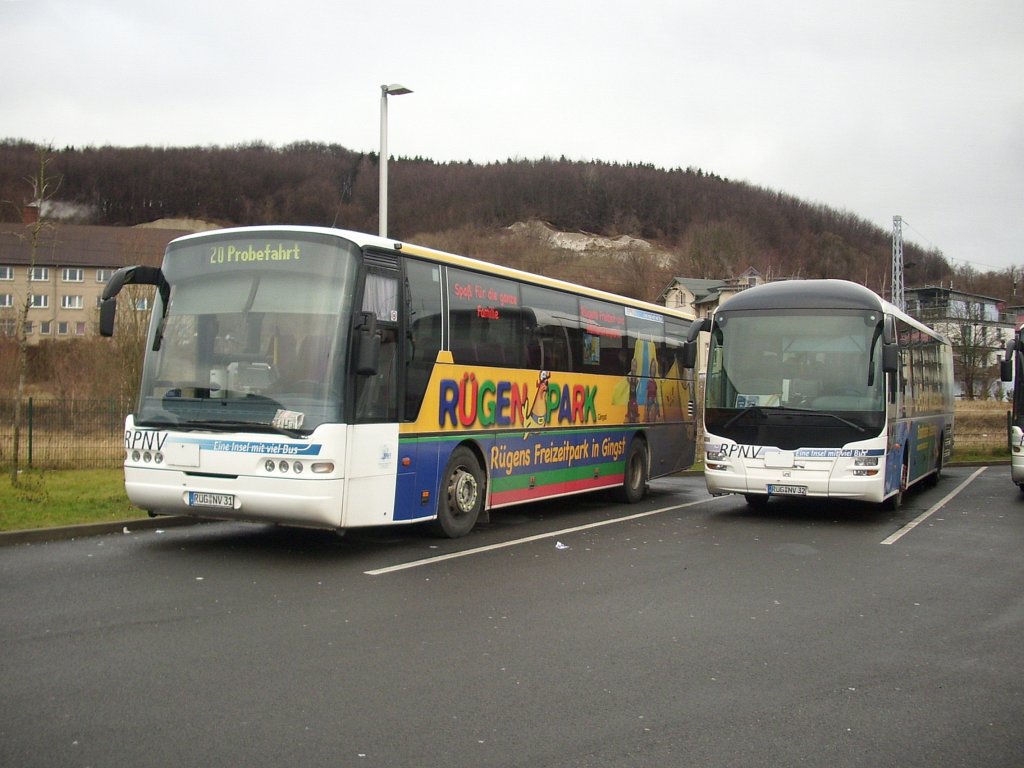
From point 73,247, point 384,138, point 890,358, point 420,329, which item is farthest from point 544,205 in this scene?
point 420,329

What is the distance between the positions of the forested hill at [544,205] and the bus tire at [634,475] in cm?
6187

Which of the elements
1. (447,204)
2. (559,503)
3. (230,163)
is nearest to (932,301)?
(447,204)

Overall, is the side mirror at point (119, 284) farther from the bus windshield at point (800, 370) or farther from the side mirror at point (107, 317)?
the bus windshield at point (800, 370)

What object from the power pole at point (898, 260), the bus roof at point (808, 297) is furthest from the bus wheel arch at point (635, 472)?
the power pole at point (898, 260)

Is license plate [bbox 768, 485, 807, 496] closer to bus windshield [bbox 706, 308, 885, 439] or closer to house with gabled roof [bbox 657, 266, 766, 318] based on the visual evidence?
bus windshield [bbox 706, 308, 885, 439]

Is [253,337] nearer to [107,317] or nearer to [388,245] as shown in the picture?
[107,317]

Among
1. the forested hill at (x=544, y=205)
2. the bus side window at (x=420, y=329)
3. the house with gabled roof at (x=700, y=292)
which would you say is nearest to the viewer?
the bus side window at (x=420, y=329)

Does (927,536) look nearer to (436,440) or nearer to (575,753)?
(436,440)

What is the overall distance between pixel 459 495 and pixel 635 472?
623cm

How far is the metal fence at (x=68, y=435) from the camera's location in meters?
19.5

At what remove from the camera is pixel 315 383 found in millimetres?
9867

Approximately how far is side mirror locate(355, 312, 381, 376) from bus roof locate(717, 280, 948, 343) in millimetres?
7098

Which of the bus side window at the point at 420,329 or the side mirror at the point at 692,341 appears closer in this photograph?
the bus side window at the point at 420,329

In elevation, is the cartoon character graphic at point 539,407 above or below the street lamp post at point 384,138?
below
